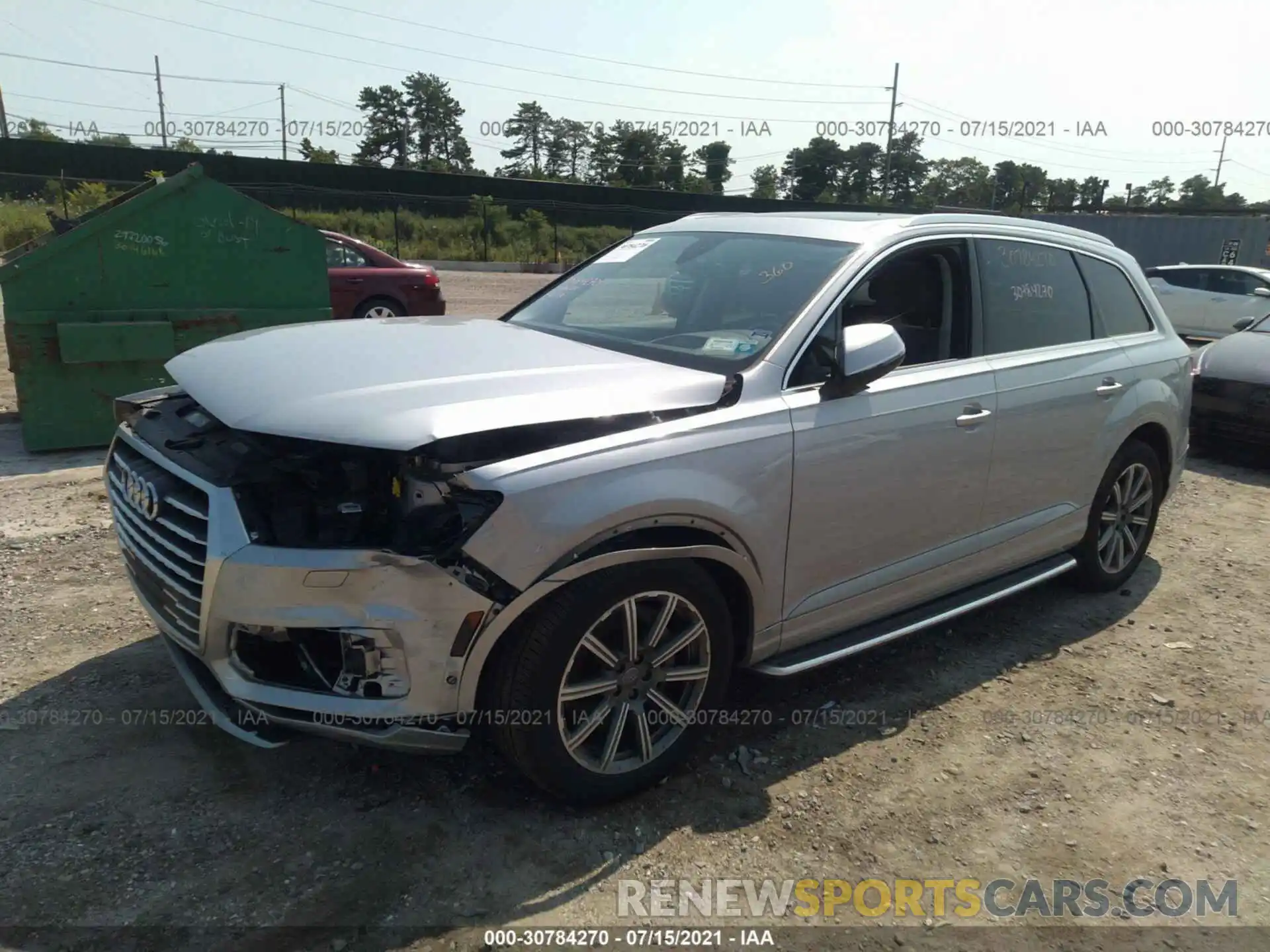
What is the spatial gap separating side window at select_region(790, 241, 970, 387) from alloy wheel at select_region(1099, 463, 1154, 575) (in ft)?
4.80

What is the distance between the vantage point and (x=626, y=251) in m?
4.26

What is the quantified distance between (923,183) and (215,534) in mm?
63288

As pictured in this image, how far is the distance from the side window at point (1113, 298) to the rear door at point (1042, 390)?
3.6 inches

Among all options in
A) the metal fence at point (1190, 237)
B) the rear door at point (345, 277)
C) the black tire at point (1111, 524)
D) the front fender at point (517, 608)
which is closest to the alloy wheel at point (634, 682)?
the front fender at point (517, 608)

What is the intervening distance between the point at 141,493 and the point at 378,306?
9.98 m

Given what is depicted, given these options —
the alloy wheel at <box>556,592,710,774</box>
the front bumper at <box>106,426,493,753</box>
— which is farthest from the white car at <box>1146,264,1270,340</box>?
the front bumper at <box>106,426,493,753</box>

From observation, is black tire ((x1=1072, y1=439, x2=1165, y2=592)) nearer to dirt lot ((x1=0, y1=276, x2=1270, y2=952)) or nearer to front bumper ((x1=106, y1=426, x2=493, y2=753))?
dirt lot ((x1=0, y1=276, x2=1270, y2=952))

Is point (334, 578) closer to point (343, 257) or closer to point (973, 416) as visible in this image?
point (973, 416)

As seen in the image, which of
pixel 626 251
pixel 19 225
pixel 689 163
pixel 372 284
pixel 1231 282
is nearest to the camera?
pixel 626 251

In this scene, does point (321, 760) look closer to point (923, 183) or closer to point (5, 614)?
point (5, 614)

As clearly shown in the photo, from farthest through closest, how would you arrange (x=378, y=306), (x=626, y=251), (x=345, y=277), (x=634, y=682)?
(x=378, y=306), (x=345, y=277), (x=626, y=251), (x=634, y=682)

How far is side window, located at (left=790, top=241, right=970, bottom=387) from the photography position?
3.57 meters

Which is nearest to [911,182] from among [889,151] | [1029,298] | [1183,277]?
[889,151]

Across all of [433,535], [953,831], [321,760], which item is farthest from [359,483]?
[953,831]
